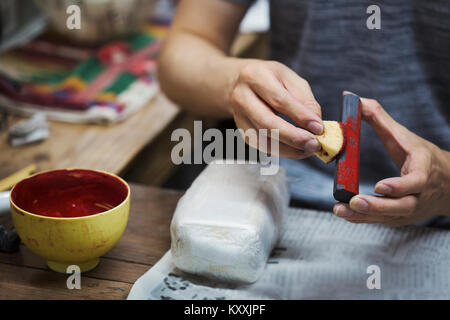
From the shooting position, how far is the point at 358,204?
1.96 ft

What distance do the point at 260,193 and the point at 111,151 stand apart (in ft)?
1.21

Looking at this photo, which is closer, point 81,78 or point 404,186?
point 404,186

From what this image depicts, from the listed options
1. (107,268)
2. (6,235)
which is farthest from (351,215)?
(6,235)

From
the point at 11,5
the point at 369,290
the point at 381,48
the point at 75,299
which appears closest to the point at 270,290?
the point at 369,290

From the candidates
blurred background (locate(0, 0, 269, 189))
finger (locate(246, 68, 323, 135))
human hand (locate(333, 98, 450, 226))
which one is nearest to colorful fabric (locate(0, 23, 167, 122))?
blurred background (locate(0, 0, 269, 189))

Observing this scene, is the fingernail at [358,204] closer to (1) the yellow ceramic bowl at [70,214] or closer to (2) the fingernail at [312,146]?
(2) the fingernail at [312,146]

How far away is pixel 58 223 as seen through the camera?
0.59 metres

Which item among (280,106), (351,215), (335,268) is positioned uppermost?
(280,106)

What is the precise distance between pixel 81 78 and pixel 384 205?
852 millimetres

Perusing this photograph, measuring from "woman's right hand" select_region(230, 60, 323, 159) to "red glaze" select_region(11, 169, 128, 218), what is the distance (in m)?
0.19

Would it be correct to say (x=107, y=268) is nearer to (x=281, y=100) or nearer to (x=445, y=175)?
(x=281, y=100)

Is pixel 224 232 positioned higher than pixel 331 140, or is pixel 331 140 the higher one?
pixel 331 140

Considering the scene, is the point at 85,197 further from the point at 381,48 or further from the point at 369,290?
the point at 381,48

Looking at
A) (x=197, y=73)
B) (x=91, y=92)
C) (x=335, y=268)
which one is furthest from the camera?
(x=91, y=92)
